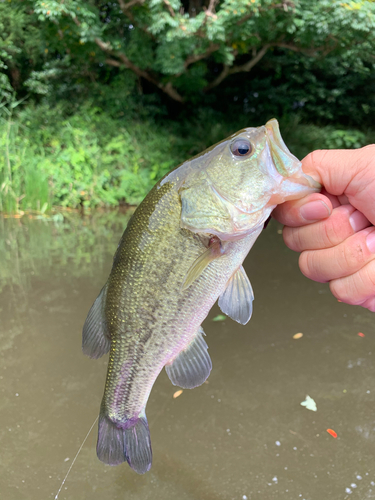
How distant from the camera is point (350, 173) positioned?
134cm

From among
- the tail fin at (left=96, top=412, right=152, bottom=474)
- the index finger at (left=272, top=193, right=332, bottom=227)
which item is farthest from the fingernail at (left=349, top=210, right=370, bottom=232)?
the tail fin at (left=96, top=412, right=152, bottom=474)

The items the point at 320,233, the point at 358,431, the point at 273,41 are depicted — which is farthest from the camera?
the point at 273,41

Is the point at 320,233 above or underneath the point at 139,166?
above

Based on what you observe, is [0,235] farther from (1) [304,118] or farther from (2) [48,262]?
(1) [304,118]

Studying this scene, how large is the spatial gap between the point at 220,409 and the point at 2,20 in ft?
32.2

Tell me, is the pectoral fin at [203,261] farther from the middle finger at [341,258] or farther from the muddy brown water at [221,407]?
the muddy brown water at [221,407]

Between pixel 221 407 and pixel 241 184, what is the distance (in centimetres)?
171

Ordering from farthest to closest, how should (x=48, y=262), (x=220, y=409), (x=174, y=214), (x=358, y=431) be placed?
(x=48, y=262)
(x=220, y=409)
(x=358, y=431)
(x=174, y=214)

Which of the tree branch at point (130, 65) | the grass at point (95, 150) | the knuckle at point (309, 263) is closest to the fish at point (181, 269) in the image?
the knuckle at point (309, 263)

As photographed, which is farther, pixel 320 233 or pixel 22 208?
pixel 22 208

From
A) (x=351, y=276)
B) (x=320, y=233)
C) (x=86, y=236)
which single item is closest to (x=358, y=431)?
(x=351, y=276)

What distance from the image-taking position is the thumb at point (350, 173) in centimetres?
133

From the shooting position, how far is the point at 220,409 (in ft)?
7.77

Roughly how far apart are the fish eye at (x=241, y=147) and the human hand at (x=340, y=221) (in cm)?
32
